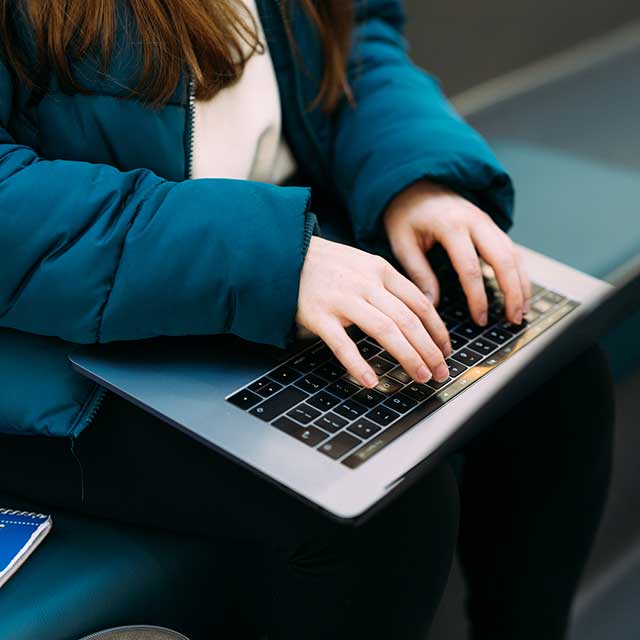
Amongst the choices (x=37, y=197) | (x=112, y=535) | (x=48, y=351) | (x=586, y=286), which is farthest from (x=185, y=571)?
(x=586, y=286)

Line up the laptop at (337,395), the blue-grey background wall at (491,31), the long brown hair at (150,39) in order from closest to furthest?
the laptop at (337,395)
the long brown hair at (150,39)
the blue-grey background wall at (491,31)

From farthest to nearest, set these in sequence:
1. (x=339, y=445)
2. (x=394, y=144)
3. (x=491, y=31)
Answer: (x=491, y=31) → (x=394, y=144) → (x=339, y=445)

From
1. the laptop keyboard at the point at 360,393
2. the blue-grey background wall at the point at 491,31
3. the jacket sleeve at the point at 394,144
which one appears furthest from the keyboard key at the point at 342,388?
the blue-grey background wall at the point at 491,31

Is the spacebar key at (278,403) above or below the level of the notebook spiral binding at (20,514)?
above

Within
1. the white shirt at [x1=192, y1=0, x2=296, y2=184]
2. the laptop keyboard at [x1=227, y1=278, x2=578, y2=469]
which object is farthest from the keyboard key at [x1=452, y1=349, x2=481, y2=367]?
the white shirt at [x1=192, y1=0, x2=296, y2=184]

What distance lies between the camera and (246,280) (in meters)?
0.64

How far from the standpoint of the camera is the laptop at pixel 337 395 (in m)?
0.57

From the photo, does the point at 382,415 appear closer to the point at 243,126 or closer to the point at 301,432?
the point at 301,432

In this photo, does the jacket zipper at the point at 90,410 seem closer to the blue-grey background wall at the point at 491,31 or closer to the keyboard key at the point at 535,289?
the keyboard key at the point at 535,289

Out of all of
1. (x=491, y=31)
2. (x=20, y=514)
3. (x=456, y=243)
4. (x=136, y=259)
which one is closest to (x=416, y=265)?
(x=456, y=243)

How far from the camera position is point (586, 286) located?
78cm

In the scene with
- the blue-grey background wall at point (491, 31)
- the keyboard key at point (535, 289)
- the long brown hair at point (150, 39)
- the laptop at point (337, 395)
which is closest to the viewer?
the laptop at point (337, 395)

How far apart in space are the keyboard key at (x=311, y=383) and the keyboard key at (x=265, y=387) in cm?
2

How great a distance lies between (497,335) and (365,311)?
0.49ft
